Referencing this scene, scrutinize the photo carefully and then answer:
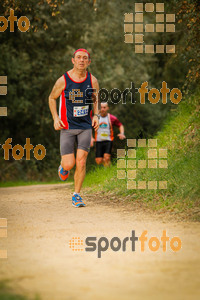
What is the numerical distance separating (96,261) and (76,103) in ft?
13.8

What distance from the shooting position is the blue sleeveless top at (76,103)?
870 cm

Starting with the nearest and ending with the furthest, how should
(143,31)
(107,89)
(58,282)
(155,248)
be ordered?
(58,282), (155,248), (143,31), (107,89)

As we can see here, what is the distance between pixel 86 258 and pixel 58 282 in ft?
2.85

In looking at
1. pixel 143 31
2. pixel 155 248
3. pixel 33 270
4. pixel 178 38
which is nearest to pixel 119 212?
pixel 155 248

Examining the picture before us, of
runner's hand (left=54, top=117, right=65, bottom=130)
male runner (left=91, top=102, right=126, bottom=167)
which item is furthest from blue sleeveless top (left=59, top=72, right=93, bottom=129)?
male runner (left=91, top=102, right=126, bottom=167)

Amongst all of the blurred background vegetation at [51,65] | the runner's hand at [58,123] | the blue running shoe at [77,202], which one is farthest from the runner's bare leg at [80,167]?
the blurred background vegetation at [51,65]

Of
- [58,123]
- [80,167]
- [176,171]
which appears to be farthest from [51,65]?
[176,171]

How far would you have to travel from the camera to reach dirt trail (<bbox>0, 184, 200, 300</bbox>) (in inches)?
155

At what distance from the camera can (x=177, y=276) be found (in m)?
4.27

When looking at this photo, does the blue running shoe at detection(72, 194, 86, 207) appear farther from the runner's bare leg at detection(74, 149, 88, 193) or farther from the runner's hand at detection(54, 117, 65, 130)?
the runner's hand at detection(54, 117, 65, 130)

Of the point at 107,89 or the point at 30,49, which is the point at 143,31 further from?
the point at 30,49

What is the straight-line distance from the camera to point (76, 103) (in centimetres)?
873

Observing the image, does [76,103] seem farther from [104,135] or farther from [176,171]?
[104,135]

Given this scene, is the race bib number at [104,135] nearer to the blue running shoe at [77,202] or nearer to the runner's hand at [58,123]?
the blue running shoe at [77,202]
